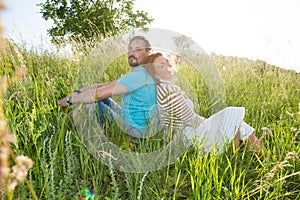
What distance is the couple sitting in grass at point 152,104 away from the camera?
2.33 metres

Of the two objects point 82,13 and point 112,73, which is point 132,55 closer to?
point 112,73

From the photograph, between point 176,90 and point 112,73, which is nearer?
point 176,90

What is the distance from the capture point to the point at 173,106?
7.56 ft

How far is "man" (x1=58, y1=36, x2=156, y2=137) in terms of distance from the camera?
7.79 feet

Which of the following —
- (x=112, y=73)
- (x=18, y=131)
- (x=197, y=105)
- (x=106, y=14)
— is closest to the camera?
(x=18, y=131)

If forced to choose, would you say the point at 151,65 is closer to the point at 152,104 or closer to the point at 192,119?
the point at 152,104

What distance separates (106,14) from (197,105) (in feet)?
44.5

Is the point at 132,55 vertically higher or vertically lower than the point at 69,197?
higher

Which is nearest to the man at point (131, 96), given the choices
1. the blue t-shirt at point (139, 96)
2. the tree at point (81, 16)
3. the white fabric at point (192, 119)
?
the blue t-shirt at point (139, 96)

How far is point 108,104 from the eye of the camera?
273 centimetres

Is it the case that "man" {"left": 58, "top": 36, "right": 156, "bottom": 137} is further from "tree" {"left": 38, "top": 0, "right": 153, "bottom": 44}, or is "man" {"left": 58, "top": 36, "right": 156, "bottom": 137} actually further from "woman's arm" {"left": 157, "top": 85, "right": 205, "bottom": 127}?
"tree" {"left": 38, "top": 0, "right": 153, "bottom": 44}

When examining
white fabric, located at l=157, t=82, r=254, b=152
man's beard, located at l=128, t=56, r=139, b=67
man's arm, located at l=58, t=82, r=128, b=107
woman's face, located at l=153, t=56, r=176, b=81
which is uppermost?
man's beard, located at l=128, t=56, r=139, b=67

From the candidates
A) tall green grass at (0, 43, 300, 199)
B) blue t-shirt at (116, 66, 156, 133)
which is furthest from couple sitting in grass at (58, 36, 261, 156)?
tall green grass at (0, 43, 300, 199)

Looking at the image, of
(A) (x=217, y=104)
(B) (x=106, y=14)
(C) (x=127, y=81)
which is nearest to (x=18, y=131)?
(C) (x=127, y=81)
